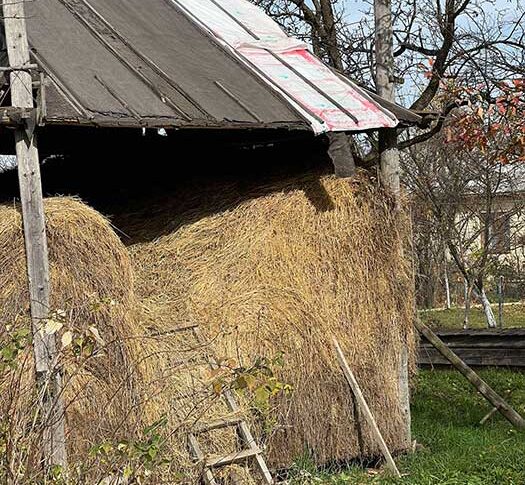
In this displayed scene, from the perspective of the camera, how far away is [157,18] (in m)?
9.48

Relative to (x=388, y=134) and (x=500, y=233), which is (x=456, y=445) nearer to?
(x=388, y=134)

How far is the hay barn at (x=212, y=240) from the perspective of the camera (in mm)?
6082

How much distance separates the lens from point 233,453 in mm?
6629

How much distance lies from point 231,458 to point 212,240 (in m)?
2.18

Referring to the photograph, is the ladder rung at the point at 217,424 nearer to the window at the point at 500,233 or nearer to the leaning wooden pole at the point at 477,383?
the leaning wooden pole at the point at 477,383

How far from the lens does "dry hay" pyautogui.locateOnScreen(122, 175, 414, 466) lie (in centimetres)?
753

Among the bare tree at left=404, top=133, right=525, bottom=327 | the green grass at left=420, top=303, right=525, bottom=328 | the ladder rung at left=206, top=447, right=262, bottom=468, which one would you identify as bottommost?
the green grass at left=420, top=303, right=525, bottom=328

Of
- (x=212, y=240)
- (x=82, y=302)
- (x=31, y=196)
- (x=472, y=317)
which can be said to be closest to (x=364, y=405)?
(x=212, y=240)

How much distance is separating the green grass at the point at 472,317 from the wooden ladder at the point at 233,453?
1146cm

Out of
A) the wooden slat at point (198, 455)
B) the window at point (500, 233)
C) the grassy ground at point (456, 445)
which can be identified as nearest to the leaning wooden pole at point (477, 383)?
the grassy ground at point (456, 445)

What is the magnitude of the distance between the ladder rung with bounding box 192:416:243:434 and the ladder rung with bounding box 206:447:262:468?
0.71 ft

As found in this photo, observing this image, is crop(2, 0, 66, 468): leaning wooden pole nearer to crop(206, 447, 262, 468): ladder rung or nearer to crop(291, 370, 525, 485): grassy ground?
crop(206, 447, 262, 468): ladder rung

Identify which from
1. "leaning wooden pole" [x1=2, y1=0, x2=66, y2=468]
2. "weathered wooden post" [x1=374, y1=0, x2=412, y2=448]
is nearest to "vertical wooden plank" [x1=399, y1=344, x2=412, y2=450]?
"weathered wooden post" [x1=374, y1=0, x2=412, y2=448]

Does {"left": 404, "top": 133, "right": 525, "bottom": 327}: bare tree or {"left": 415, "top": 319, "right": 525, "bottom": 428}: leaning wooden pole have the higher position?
{"left": 404, "top": 133, "right": 525, "bottom": 327}: bare tree
